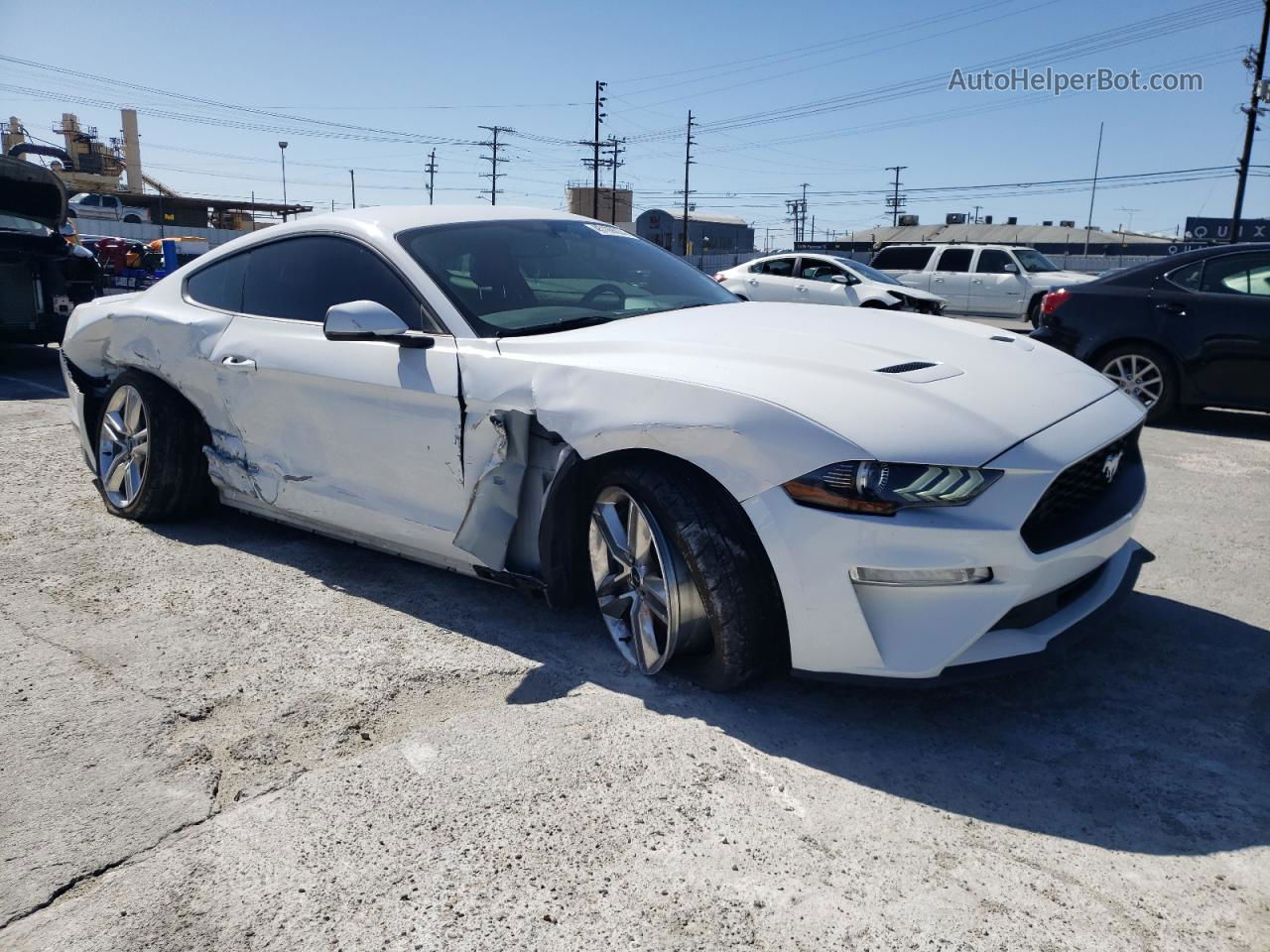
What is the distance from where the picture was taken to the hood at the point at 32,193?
9797 millimetres

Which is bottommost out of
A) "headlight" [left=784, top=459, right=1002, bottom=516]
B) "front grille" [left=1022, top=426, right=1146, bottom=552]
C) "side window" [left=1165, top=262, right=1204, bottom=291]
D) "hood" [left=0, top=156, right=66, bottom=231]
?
"front grille" [left=1022, top=426, right=1146, bottom=552]

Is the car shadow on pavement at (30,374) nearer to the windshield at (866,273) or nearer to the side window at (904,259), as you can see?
the windshield at (866,273)

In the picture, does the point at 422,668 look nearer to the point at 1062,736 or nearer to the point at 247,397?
the point at 247,397

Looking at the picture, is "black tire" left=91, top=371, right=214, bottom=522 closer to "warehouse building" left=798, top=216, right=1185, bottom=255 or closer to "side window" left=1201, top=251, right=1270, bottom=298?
"side window" left=1201, top=251, right=1270, bottom=298

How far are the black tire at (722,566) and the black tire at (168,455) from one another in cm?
263

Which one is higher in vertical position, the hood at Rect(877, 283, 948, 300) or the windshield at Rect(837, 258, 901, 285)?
the windshield at Rect(837, 258, 901, 285)

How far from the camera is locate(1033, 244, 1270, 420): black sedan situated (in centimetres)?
695

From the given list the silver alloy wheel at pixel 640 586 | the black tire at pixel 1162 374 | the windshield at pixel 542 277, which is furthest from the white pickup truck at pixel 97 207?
the silver alloy wheel at pixel 640 586

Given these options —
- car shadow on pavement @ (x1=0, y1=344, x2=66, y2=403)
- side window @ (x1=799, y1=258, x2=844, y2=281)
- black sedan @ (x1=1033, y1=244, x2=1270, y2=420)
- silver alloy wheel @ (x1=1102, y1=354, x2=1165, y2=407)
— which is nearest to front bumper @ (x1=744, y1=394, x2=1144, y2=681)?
black sedan @ (x1=1033, y1=244, x2=1270, y2=420)

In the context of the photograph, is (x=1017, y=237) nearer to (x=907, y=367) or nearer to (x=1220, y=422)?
(x=1220, y=422)

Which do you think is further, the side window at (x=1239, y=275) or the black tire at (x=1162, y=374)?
the black tire at (x=1162, y=374)

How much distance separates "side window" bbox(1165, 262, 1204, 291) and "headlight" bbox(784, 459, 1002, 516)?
5.92m

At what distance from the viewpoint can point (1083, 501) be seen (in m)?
2.87

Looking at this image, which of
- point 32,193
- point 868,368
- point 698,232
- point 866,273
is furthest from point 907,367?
point 698,232
